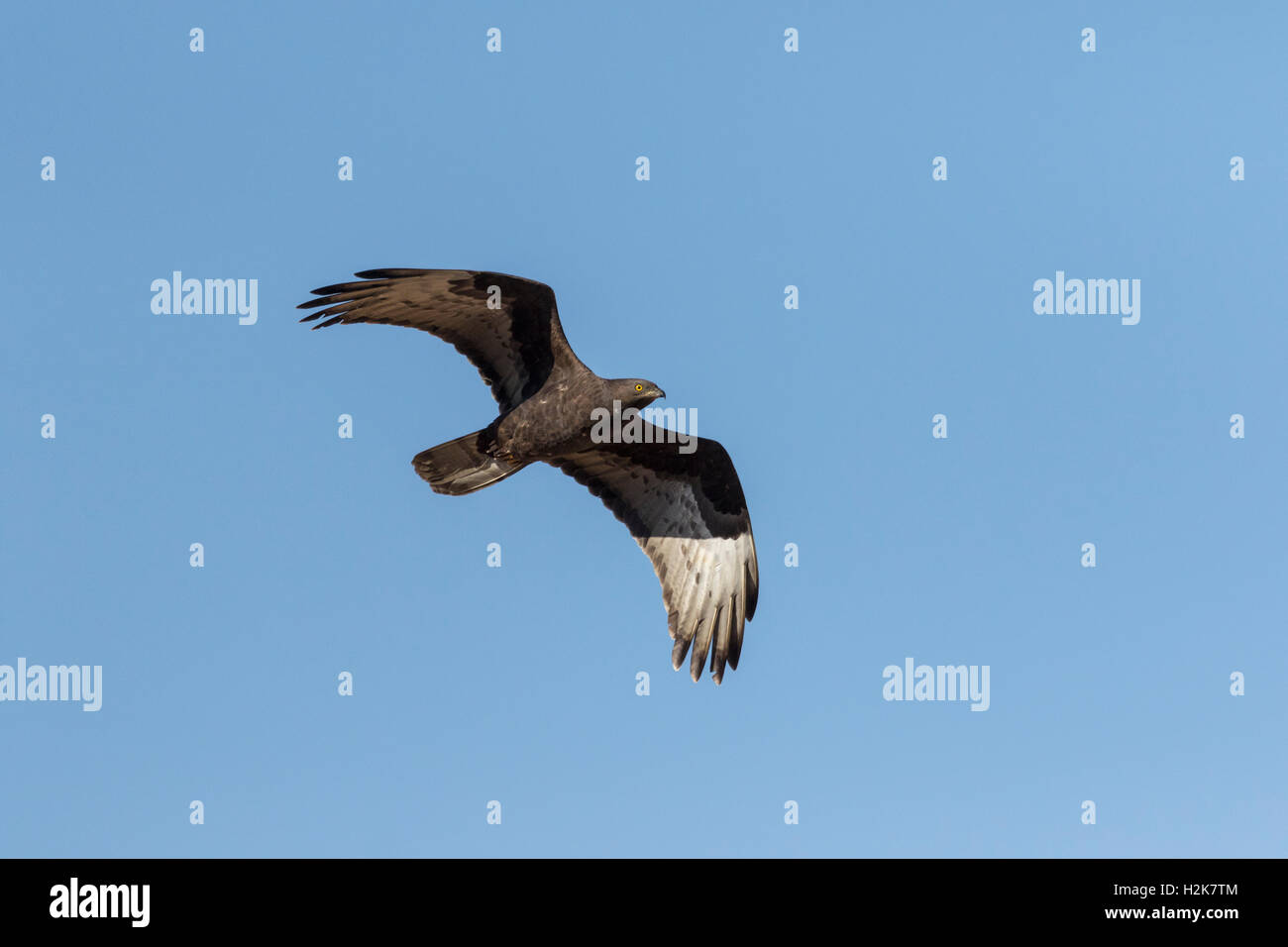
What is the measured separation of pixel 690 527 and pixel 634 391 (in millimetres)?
3210

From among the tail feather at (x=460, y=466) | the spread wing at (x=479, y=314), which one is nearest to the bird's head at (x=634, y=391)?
the spread wing at (x=479, y=314)

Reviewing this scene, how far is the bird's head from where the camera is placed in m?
16.9

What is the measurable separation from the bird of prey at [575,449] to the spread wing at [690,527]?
1cm

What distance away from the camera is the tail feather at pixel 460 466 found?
1730 centimetres

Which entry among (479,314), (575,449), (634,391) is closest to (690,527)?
(575,449)

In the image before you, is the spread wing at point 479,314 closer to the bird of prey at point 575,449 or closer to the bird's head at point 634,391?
the bird of prey at point 575,449

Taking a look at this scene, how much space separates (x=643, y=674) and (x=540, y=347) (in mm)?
5264

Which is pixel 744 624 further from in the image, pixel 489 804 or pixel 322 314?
pixel 322 314

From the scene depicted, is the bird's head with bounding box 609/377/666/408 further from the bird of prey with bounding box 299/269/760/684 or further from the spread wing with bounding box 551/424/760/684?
the spread wing with bounding box 551/424/760/684

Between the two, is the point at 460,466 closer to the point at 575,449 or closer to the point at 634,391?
the point at 575,449

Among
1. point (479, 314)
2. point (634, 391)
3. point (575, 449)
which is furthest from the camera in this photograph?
point (575, 449)

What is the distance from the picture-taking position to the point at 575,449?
18094 millimetres

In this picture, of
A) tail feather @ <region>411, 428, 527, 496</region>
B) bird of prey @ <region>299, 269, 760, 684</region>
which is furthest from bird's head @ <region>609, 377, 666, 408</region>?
tail feather @ <region>411, 428, 527, 496</region>
